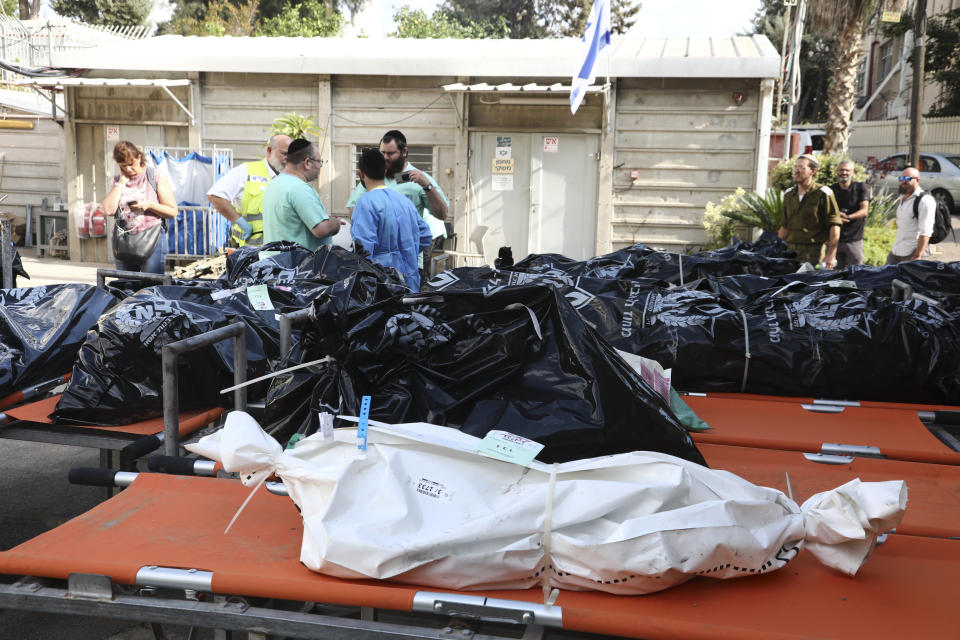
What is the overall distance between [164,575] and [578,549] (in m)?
1.00

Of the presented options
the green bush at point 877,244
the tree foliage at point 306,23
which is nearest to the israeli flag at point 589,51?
the green bush at point 877,244

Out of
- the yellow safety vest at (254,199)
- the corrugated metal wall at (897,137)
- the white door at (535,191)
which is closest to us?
the yellow safety vest at (254,199)

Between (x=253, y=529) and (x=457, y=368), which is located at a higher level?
(x=457, y=368)

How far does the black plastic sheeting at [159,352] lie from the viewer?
3.17m

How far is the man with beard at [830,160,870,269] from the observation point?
8859mm

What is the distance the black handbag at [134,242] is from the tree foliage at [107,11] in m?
33.5

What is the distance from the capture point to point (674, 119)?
40.7 ft

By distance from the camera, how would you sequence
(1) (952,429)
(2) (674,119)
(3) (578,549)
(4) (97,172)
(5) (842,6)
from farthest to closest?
(5) (842,6)
(4) (97,172)
(2) (674,119)
(1) (952,429)
(3) (578,549)

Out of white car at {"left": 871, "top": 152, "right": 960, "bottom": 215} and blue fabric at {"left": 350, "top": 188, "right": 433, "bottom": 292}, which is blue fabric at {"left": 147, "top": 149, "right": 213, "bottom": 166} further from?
white car at {"left": 871, "top": 152, "right": 960, "bottom": 215}

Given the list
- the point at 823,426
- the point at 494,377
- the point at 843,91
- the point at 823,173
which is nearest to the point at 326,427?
the point at 494,377

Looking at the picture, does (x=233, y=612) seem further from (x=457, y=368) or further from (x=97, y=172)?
(x=97, y=172)

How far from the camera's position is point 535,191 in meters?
13.1

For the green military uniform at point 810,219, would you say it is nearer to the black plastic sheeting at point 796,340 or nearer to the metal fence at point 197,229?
the black plastic sheeting at point 796,340

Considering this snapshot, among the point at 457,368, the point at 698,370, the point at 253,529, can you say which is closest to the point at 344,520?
the point at 253,529
